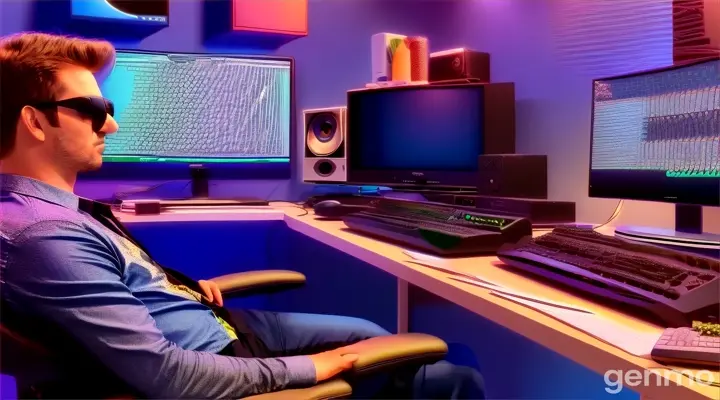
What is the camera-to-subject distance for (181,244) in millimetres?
2568

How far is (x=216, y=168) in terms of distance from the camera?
2.55 m

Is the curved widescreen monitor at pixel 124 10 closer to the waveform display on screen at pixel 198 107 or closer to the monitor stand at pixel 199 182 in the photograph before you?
the waveform display on screen at pixel 198 107

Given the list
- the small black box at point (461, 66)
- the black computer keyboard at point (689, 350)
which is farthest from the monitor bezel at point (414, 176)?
the black computer keyboard at point (689, 350)

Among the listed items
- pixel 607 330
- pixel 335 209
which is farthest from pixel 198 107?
pixel 607 330

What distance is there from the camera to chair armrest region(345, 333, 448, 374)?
1.00 meters

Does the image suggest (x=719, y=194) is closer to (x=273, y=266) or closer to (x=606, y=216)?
(x=606, y=216)

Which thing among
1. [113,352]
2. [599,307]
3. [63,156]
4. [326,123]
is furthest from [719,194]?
[326,123]

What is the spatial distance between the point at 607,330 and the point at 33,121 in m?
1.01

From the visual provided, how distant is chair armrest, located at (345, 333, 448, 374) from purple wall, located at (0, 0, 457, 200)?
1678 mm

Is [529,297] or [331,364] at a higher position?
[529,297]

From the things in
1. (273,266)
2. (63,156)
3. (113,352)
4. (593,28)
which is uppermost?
(593,28)

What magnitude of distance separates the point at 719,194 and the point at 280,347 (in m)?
1.01

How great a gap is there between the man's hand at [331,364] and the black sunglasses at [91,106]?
637 millimetres

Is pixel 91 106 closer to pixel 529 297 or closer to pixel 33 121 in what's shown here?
pixel 33 121
